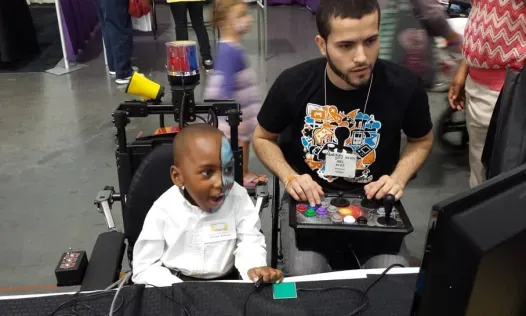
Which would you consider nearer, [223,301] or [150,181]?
[223,301]

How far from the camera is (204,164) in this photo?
3.80ft

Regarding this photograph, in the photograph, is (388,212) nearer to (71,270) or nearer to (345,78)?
(345,78)

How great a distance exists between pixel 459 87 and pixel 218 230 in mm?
1526

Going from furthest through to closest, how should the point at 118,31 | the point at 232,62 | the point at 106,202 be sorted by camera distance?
the point at 118,31, the point at 232,62, the point at 106,202

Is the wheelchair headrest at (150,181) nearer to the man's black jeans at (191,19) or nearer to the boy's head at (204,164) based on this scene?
the boy's head at (204,164)

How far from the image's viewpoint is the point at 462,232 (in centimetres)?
51

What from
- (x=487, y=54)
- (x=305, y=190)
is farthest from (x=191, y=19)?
(x=305, y=190)

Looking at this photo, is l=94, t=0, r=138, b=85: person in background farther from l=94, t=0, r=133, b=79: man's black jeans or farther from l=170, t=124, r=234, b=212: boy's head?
l=170, t=124, r=234, b=212: boy's head

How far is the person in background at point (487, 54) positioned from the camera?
1723 millimetres

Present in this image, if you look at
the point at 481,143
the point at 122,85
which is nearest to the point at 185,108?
the point at 481,143

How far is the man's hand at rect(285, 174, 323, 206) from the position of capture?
1.28m

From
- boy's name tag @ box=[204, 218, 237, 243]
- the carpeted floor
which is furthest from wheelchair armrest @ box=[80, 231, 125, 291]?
the carpeted floor

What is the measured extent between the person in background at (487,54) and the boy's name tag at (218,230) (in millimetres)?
847

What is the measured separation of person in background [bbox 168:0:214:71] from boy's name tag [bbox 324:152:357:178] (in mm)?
3083
